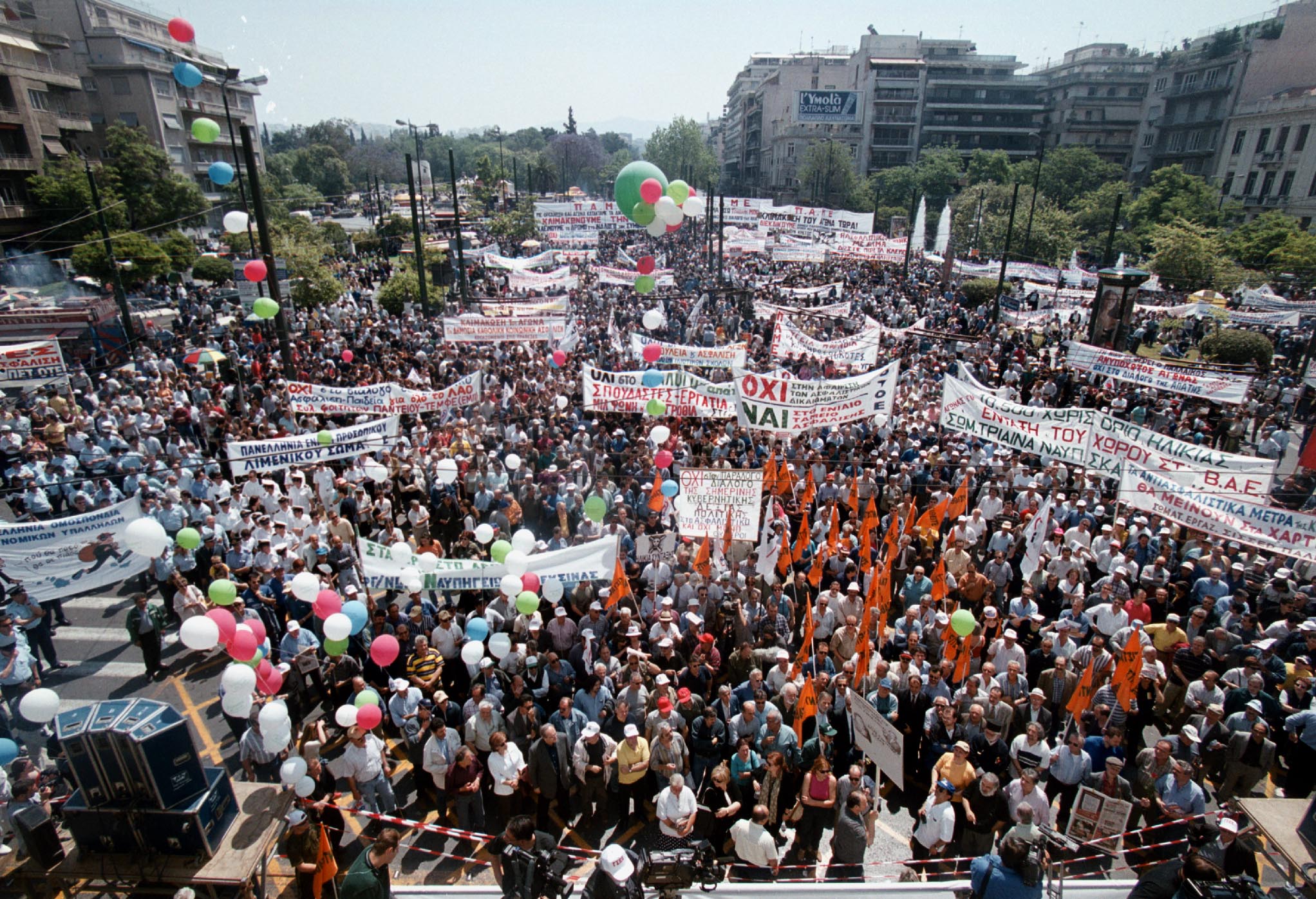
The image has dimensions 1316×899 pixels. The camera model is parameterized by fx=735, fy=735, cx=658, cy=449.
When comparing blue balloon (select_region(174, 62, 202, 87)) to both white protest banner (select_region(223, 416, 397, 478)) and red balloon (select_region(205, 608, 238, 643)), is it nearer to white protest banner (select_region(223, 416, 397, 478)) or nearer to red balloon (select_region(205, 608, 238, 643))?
red balloon (select_region(205, 608, 238, 643))

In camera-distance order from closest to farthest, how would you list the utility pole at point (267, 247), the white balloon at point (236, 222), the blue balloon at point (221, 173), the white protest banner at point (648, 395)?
the blue balloon at point (221, 173)
the white balloon at point (236, 222)
the utility pole at point (267, 247)
the white protest banner at point (648, 395)

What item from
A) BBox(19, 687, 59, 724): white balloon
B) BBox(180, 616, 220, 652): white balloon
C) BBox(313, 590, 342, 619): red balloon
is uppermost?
BBox(180, 616, 220, 652): white balloon

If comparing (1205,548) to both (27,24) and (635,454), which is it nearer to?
(635,454)

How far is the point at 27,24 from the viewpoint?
44.5m

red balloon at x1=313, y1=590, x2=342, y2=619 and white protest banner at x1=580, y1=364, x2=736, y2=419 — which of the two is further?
white protest banner at x1=580, y1=364, x2=736, y2=419

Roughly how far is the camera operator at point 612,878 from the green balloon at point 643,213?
5.66m

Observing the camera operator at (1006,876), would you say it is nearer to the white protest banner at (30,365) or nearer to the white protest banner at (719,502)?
the white protest banner at (719,502)

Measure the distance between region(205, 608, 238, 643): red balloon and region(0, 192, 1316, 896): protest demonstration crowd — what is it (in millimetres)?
198

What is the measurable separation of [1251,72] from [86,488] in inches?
3443

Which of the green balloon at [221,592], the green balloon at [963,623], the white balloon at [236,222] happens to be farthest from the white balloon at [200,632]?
the green balloon at [963,623]

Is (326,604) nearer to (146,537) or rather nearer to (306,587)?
(306,587)

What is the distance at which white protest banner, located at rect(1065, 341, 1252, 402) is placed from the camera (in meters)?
13.6

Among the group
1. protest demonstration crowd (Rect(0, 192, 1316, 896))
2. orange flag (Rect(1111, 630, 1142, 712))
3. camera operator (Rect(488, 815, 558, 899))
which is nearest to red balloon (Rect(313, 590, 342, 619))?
protest demonstration crowd (Rect(0, 192, 1316, 896))

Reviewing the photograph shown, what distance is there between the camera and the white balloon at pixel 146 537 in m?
6.90
